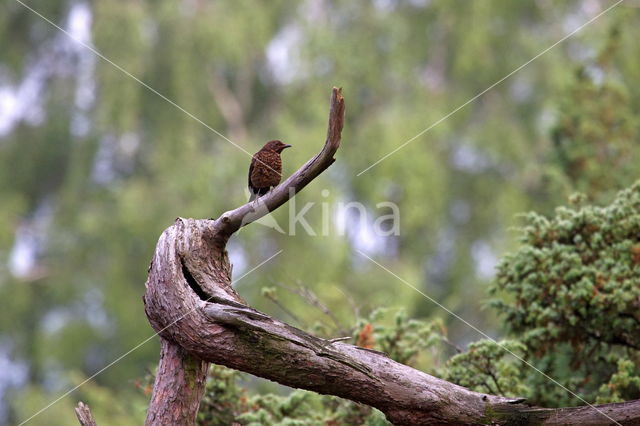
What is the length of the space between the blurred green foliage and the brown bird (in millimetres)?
8364

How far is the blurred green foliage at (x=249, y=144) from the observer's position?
16.2 metres

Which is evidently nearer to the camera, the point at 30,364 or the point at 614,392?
the point at 614,392

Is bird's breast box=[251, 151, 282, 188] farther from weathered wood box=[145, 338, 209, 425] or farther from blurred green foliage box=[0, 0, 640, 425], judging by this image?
blurred green foliage box=[0, 0, 640, 425]

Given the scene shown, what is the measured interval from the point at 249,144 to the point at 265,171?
476 inches

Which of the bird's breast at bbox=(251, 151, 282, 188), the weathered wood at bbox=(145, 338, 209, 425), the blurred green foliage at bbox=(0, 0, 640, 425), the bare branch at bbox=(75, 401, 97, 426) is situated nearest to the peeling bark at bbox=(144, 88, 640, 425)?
the weathered wood at bbox=(145, 338, 209, 425)

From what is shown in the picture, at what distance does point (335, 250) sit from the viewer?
51.0 ft

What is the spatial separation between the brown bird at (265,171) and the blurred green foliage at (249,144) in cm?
836

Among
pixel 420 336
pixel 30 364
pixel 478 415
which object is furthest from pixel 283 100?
pixel 478 415

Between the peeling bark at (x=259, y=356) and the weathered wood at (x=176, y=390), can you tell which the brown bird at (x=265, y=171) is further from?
the weathered wood at (x=176, y=390)

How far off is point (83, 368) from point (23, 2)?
25.3ft

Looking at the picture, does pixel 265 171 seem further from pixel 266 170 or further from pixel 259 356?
pixel 259 356

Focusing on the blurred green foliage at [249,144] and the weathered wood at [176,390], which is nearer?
the weathered wood at [176,390]

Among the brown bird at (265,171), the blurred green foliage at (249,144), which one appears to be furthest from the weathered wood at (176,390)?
the blurred green foliage at (249,144)

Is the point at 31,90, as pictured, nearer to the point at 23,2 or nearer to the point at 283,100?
the point at 23,2
